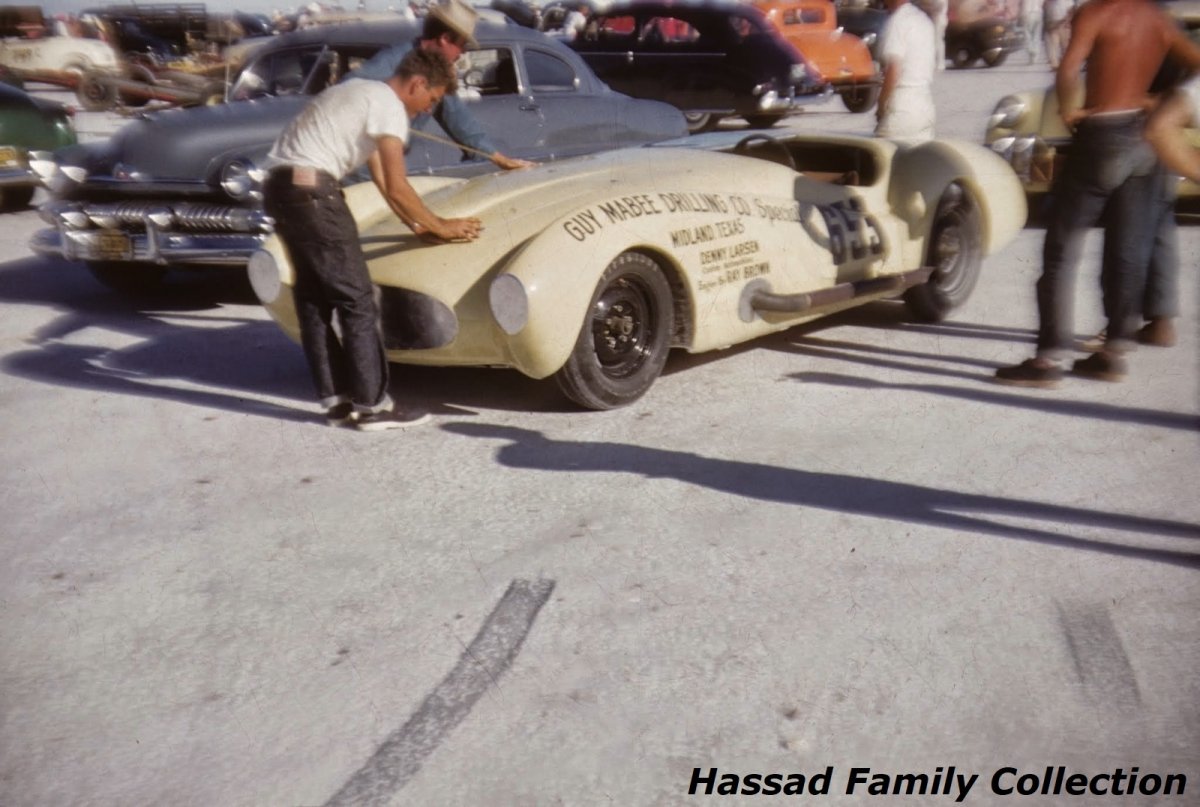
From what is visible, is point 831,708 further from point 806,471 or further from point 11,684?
point 11,684

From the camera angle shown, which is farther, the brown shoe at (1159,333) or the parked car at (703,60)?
the parked car at (703,60)

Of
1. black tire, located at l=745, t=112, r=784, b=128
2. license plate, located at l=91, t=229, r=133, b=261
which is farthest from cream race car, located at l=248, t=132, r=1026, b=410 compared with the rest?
black tire, located at l=745, t=112, r=784, b=128

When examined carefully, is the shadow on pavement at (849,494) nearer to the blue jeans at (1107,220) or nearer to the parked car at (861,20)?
the blue jeans at (1107,220)

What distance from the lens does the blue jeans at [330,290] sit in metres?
4.89

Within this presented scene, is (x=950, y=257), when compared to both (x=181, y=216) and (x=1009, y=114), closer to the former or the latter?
(x=1009, y=114)

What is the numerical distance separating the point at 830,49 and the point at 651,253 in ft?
51.5

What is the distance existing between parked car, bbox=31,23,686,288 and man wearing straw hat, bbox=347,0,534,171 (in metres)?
0.17

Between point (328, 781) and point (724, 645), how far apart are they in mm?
1071

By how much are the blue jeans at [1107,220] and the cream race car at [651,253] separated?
0.85m

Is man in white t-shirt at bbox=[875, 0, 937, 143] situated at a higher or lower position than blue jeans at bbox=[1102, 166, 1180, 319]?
higher

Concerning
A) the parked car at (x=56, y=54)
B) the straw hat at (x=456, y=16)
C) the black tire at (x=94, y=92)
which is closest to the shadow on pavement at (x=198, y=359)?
the straw hat at (x=456, y=16)

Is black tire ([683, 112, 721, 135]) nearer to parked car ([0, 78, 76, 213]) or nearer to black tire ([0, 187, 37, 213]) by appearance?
parked car ([0, 78, 76, 213])

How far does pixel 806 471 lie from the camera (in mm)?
4543

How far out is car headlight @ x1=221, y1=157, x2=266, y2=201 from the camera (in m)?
7.11
